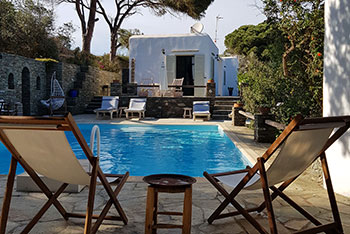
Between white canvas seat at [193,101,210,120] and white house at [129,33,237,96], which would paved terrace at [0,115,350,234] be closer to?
white canvas seat at [193,101,210,120]

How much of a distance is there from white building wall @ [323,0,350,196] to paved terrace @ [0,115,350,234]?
0.24 metres

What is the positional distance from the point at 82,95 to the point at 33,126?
43.2ft

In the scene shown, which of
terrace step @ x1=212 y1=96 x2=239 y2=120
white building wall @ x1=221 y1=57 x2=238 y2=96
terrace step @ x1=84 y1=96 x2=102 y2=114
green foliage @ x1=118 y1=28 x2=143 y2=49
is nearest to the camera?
terrace step @ x1=212 y1=96 x2=239 y2=120

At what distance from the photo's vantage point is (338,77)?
9.78ft

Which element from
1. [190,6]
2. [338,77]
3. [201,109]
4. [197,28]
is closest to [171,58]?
[197,28]

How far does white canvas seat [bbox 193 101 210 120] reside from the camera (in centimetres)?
1184

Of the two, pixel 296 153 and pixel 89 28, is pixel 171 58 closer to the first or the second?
pixel 89 28

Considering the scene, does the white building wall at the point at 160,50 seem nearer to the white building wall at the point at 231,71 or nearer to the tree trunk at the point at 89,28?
the tree trunk at the point at 89,28

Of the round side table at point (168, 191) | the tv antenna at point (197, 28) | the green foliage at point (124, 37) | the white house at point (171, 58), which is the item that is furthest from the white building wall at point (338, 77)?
the green foliage at point (124, 37)

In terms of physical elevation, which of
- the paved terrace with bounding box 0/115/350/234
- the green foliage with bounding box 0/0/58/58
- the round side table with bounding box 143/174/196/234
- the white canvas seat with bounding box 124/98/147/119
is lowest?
the paved terrace with bounding box 0/115/350/234

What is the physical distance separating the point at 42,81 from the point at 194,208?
38.6 ft

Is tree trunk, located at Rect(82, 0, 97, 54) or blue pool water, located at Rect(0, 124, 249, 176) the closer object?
blue pool water, located at Rect(0, 124, 249, 176)

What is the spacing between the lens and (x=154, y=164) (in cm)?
604

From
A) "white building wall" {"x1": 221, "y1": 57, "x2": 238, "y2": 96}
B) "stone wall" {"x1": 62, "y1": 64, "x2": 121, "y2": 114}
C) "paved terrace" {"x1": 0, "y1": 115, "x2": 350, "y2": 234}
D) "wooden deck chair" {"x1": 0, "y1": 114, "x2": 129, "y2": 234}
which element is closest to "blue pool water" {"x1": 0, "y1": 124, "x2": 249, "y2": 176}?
"paved terrace" {"x1": 0, "y1": 115, "x2": 350, "y2": 234}
